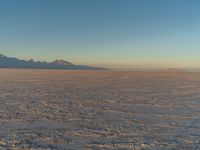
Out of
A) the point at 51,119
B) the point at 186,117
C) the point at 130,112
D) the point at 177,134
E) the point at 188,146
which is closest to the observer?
the point at 188,146

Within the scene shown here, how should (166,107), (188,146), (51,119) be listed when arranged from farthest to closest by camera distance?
(166,107) < (51,119) < (188,146)

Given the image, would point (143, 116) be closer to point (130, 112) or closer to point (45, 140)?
point (130, 112)

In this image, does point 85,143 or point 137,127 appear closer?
point 85,143

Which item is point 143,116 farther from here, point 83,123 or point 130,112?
point 83,123

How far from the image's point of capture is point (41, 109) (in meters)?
11.4

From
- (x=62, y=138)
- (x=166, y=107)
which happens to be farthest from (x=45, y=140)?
(x=166, y=107)

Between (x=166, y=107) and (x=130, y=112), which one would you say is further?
(x=166, y=107)

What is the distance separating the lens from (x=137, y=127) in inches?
324

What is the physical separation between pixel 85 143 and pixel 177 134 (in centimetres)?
234

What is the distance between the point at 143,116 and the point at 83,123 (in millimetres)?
2301

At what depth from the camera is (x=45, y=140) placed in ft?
22.0

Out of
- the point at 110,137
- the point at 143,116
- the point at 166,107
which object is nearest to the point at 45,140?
the point at 110,137

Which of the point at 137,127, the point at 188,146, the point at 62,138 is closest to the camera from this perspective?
the point at 188,146

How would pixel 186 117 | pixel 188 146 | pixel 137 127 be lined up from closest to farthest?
1. pixel 188 146
2. pixel 137 127
3. pixel 186 117
